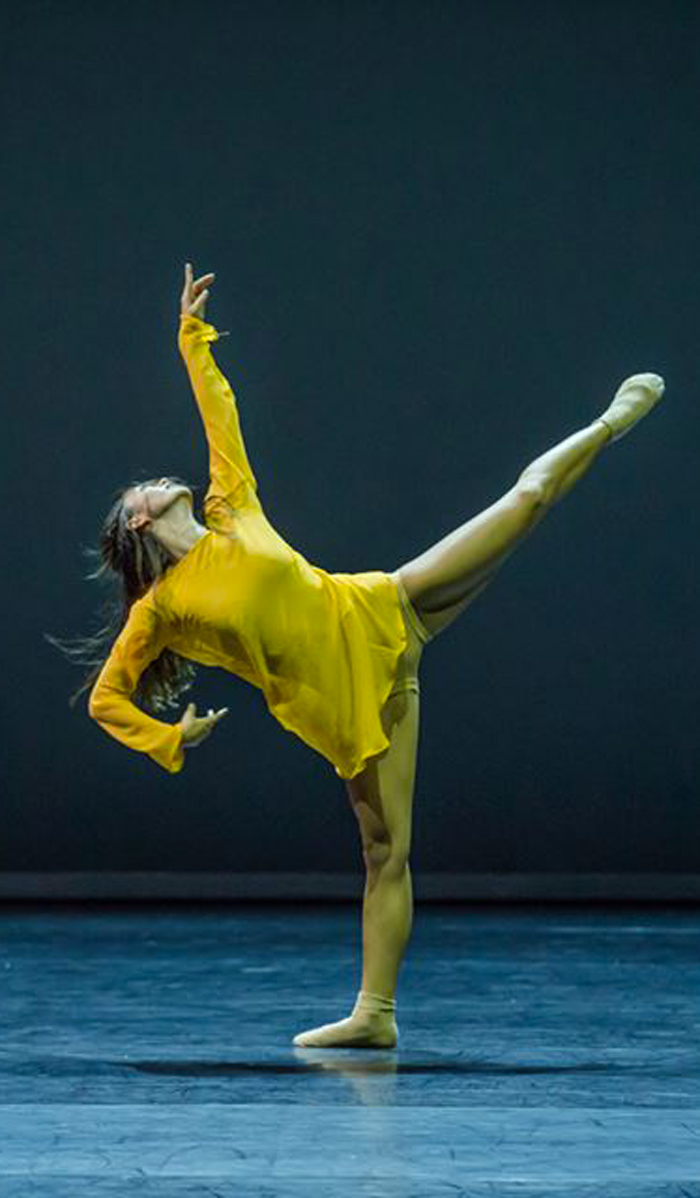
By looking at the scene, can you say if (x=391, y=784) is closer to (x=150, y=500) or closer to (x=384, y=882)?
(x=384, y=882)

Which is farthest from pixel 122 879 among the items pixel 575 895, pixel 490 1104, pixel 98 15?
pixel 490 1104

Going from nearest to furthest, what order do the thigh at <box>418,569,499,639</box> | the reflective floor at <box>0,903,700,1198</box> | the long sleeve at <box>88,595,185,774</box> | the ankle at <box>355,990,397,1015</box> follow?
the reflective floor at <box>0,903,700,1198</box> → the long sleeve at <box>88,595,185,774</box> → the ankle at <box>355,990,397,1015</box> → the thigh at <box>418,569,499,639</box>

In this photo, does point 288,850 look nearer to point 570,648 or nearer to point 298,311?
point 570,648

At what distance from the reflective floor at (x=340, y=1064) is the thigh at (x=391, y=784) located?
1.27ft

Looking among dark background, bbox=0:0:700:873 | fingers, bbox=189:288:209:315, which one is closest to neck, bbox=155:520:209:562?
fingers, bbox=189:288:209:315

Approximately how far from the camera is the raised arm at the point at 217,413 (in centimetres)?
388

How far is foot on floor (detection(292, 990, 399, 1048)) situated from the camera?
3.90 meters

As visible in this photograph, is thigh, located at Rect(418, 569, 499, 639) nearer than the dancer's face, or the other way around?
the dancer's face

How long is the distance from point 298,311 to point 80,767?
1557 mm

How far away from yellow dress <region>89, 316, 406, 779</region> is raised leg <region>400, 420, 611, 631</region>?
122 mm

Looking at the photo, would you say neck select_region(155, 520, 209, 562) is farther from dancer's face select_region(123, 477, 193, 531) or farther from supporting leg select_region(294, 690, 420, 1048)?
supporting leg select_region(294, 690, 420, 1048)

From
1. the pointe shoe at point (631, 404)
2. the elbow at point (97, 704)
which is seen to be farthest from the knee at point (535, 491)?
the elbow at point (97, 704)

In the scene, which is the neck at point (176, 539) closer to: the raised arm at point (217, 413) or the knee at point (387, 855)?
the raised arm at point (217, 413)

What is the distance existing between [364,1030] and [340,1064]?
0.65 feet
